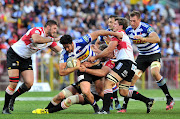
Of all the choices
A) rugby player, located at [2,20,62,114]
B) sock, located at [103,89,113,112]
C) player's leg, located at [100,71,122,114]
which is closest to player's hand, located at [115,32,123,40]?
player's leg, located at [100,71,122,114]

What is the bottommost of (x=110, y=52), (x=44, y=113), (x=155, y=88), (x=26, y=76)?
(x=155, y=88)

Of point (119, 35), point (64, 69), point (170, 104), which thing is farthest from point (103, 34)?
point (170, 104)

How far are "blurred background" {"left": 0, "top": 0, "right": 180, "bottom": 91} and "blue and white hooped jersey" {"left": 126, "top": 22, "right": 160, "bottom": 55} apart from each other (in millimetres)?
8146

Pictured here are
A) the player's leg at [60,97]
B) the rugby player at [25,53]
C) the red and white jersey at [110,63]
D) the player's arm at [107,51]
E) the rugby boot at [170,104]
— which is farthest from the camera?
the rugby boot at [170,104]

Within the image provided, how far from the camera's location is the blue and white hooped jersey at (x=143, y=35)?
9.50m

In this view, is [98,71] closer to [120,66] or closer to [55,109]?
[120,66]

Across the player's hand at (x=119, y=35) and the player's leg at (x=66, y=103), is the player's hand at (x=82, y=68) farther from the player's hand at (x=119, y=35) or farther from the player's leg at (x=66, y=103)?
the player's hand at (x=119, y=35)

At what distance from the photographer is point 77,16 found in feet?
71.7

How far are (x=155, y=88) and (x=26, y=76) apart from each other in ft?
34.7

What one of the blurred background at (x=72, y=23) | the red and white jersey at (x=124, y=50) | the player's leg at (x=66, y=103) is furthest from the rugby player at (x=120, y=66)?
the blurred background at (x=72, y=23)

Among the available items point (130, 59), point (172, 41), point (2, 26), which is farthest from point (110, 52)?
point (172, 41)

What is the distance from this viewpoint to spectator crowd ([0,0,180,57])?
19797mm

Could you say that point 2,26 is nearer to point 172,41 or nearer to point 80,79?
point 172,41

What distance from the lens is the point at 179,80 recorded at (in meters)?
19.1
